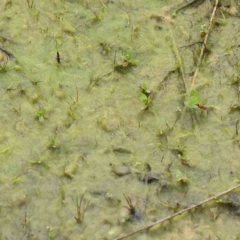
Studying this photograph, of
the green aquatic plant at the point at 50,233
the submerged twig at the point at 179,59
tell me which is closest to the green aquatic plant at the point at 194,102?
the submerged twig at the point at 179,59

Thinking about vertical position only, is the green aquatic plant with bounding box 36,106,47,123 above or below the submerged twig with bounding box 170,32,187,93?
below

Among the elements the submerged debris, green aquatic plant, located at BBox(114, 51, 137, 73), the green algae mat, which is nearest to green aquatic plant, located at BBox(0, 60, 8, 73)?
the green algae mat

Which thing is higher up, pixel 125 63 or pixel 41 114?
pixel 125 63

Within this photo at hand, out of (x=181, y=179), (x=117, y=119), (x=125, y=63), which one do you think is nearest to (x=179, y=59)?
(x=125, y=63)

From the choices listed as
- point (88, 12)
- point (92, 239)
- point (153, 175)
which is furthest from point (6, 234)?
point (88, 12)

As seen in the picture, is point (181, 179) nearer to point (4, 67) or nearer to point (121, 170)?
point (121, 170)

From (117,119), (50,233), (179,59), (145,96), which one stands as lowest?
(50,233)

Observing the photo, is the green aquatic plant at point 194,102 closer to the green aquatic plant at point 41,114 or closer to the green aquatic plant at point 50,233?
the green aquatic plant at point 41,114

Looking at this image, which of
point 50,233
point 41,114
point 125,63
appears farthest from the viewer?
point 125,63

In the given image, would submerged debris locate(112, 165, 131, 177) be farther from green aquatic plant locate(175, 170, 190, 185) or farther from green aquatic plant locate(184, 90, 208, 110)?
green aquatic plant locate(184, 90, 208, 110)
